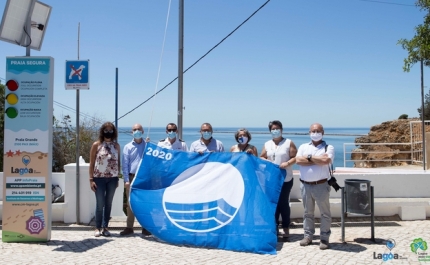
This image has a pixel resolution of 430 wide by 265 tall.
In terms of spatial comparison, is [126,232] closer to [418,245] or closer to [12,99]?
[12,99]

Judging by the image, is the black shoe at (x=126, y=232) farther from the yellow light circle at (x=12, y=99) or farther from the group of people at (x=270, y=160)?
the yellow light circle at (x=12, y=99)

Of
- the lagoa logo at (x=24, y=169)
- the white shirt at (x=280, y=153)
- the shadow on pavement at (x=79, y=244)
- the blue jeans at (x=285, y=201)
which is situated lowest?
the shadow on pavement at (x=79, y=244)

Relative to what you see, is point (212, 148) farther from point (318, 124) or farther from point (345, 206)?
point (345, 206)

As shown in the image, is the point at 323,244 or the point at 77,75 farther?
the point at 77,75

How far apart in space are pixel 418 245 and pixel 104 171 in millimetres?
5288

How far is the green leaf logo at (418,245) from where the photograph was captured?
6.28 m

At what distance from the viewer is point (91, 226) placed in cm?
785

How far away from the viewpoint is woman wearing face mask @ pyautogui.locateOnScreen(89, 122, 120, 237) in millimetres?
7121

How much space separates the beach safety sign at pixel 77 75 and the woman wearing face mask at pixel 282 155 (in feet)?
11.9

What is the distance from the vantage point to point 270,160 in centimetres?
697

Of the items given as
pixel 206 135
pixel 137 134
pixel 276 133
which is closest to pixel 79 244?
pixel 137 134

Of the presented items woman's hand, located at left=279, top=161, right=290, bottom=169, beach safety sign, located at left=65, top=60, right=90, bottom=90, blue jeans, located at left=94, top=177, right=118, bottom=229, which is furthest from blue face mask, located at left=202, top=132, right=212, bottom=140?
beach safety sign, located at left=65, top=60, right=90, bottom=90

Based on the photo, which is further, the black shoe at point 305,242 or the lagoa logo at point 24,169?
the lagoa logo at point 24,169

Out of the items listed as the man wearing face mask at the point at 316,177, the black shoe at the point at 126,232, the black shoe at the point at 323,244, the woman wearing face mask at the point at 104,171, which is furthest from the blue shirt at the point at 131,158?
the black shoe at the point at 323,244
